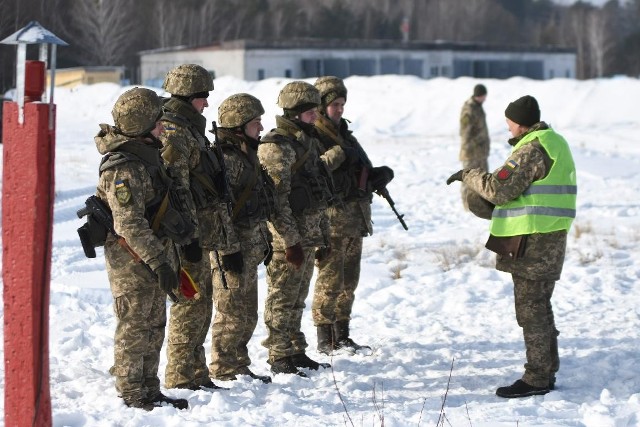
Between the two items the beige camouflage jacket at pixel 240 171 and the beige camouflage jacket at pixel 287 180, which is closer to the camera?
the beige camouflage jacket at pixel 240 171

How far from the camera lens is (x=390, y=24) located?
90250mm

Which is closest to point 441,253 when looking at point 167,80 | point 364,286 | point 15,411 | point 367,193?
point 364,286

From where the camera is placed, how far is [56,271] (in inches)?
415

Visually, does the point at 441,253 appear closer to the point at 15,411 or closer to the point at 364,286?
the point at 364,286

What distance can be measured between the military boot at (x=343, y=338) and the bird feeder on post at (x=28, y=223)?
4.12 meters

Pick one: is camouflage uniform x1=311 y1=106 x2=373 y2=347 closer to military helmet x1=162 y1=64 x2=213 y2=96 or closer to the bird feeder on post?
military helmet x1=162 y1=64 x2=213 y2=96

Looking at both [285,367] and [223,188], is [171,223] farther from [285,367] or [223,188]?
[285,367]

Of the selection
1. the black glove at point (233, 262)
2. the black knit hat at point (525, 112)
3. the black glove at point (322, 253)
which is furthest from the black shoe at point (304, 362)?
the black knit hat at point (525, 112)

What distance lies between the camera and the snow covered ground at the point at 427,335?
614 centimetres

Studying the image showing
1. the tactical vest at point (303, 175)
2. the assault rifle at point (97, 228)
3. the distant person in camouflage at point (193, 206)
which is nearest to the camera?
the assault rifle at point (97, 228)

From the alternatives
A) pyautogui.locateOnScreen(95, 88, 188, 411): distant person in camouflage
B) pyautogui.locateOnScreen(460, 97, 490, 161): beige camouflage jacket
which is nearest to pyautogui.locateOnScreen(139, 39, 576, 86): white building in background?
pyautogui.locateOnScreen(460, 97, 490, 161): beige camouflage jacket

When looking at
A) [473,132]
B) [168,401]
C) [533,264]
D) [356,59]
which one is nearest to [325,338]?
[533,264]

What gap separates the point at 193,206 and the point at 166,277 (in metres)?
0.69

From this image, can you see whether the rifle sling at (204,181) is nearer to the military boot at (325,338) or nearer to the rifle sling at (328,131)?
the rifle sling at (328,131)
